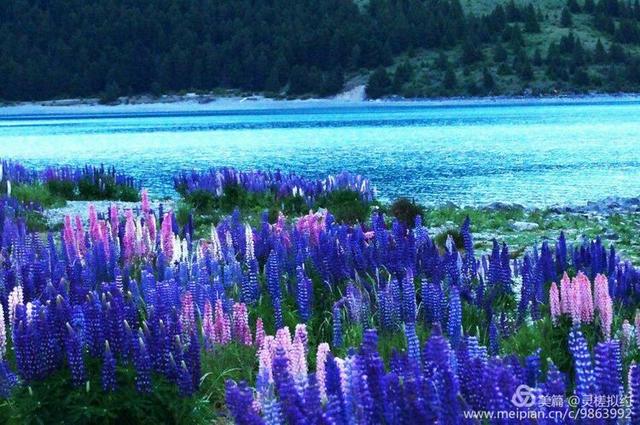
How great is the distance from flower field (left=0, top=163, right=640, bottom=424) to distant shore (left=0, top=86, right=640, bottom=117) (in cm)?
12331

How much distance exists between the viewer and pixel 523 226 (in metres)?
15.1

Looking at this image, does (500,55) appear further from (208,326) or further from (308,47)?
(208,326)

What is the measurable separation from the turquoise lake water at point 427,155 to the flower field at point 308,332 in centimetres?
1464

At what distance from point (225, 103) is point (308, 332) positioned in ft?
472

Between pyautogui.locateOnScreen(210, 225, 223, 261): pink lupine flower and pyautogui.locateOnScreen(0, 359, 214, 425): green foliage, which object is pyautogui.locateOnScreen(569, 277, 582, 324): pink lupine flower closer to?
pyautogui.locateOnScreen(0, 359, 214, 425): green foliage

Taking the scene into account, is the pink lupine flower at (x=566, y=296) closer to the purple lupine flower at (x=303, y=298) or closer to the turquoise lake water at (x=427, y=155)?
the purple lupine flower at (x=303, y=298)

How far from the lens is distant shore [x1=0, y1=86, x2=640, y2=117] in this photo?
133 meters

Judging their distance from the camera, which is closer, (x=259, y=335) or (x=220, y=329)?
(x=259, y=335)

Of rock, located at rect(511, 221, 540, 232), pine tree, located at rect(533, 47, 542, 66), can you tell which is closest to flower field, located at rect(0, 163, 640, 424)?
rock, located at rect(511, 221, 540, 232)

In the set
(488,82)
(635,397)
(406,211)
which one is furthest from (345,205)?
(488,82)

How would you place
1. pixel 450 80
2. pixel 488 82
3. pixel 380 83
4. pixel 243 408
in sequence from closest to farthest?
pixel 243 408
pixel 488 82
pixel 450 80
pixel 380 83

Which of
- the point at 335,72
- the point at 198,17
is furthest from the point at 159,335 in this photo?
the point at 198,17

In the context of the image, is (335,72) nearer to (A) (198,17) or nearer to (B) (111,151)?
(A) (198,17)

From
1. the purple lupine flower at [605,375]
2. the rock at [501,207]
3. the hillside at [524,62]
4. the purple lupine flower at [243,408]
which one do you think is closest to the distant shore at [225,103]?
the hillside at [524,62]
